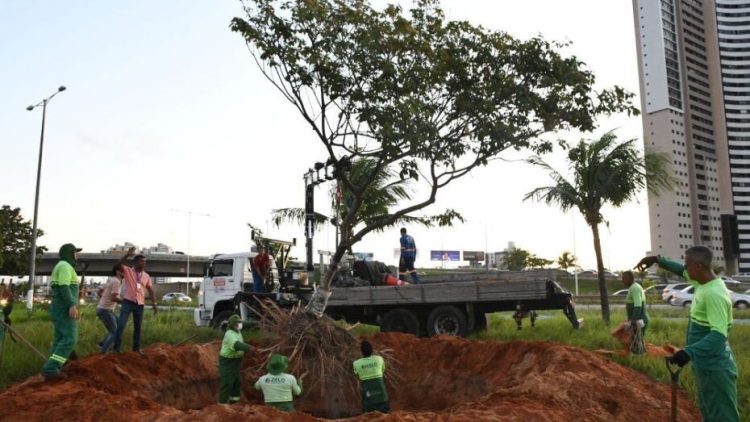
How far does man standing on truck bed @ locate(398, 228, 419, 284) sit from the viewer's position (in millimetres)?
15172

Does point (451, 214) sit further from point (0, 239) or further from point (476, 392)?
point (0, 239)

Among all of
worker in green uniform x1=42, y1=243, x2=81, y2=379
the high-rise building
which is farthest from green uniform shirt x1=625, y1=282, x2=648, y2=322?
the high-rise building

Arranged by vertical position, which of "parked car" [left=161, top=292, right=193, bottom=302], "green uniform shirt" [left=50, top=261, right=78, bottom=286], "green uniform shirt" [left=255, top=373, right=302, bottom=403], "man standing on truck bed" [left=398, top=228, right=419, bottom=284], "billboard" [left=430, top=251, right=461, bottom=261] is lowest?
"green uniform shirt" [left=255, top=373, right=302, bottom=403]

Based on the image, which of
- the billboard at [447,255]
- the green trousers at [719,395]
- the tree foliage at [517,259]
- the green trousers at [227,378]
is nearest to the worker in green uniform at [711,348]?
the green trousers at [719,395]

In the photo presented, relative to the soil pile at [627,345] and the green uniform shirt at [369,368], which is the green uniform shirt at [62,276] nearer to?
the green uniform shirt at [369,368]

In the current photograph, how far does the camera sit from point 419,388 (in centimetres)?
1154

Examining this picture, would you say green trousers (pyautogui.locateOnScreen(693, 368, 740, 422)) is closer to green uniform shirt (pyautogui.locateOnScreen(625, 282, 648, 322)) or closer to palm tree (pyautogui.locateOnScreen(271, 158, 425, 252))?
green uniform shirt (pyautogui.locateOnScreen(625, 282, 648, 322))

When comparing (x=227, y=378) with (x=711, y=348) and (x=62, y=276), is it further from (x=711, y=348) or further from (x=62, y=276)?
(x=711, y=348)

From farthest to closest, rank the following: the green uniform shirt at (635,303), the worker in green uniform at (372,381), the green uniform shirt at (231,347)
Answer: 1. the green uniform shirt at (635,303)
2. the green uniform shirt at (231,347)
3. the worker in green uniform at (372,381)

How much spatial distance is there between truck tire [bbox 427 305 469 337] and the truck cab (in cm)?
413

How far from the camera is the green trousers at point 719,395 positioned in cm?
513

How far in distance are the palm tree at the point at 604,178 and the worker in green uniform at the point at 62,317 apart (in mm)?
10706

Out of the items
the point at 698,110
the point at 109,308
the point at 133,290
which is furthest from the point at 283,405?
the point at 698,110

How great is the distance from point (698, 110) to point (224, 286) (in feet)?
319
